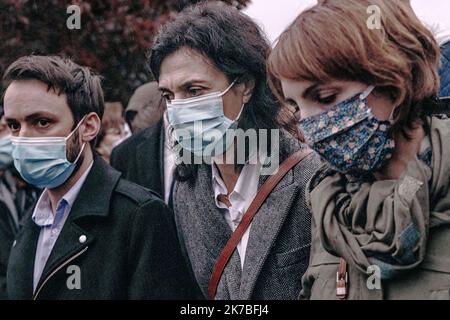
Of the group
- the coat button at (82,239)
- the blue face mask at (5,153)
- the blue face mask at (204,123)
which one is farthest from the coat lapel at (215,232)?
the blue face mask at (5,153)

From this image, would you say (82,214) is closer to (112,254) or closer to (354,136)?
(112,254)

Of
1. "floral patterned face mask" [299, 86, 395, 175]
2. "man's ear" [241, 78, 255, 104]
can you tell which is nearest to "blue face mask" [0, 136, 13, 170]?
"man's ear" [241, 78, 255, 104]

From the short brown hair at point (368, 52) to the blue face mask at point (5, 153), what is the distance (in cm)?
293

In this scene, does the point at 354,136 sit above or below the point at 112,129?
above

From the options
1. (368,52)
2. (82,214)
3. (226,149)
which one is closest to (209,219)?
(226,149)

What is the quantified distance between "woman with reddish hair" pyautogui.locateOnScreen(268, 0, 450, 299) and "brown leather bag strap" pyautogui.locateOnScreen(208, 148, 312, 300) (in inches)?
25.3

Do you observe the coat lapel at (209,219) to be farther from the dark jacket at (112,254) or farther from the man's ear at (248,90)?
the man's ear at (248,90)

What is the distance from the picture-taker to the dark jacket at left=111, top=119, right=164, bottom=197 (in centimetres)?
557

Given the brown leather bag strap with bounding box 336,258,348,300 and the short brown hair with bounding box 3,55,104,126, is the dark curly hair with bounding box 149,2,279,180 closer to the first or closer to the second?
the short brown hair with bounding box 3,55,104,126

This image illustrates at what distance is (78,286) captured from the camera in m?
4.20

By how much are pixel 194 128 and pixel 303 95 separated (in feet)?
3.42

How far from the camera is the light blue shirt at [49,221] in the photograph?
14.5ft

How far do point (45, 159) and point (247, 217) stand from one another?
40.9 inches

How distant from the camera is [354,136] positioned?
3.43 m
